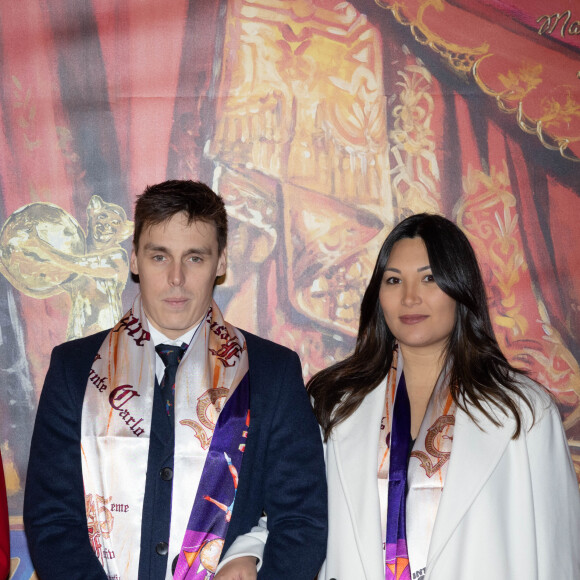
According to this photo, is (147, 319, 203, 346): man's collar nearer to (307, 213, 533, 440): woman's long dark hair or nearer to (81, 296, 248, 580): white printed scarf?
(81, 296, 248, 580): white printed scarf

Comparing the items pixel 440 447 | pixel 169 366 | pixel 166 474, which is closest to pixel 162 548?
pixel 166 474

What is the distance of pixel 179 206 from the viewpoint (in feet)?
7.39

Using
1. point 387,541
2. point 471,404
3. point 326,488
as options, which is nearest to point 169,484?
point 326,488

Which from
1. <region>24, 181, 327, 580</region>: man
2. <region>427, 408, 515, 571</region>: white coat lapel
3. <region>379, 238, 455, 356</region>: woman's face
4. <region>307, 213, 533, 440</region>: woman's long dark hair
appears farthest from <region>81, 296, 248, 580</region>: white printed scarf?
<region>427, 408, 515, 571</region>: white coat lapel

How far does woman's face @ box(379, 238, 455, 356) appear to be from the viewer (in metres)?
2.42

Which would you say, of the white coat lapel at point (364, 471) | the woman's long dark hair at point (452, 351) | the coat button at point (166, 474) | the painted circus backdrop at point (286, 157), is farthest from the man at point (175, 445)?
the painted circus backdrop at point (286, 157)

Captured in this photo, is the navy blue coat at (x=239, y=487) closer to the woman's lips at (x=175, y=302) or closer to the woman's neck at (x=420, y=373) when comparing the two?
the woman's lips at (x=175, y=302)

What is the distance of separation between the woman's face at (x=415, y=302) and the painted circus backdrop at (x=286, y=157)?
562 millimetres

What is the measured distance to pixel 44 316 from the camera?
3.00m

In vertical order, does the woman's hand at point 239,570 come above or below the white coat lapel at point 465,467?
below

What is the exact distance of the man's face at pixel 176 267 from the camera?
7.30ft

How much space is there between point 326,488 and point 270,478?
17 cm

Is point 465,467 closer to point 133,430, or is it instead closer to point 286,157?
point 133,430

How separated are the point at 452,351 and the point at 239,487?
2.70 ft
